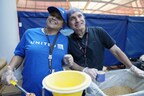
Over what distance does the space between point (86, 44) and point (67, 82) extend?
1.76 feet

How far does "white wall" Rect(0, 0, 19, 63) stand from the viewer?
2.81 m

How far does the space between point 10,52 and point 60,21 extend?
76.6 inches

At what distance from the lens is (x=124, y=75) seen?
62.7 inches

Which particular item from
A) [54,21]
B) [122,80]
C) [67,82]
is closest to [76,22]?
[54,21]

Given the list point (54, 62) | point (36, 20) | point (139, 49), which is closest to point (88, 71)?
point (54, 62)

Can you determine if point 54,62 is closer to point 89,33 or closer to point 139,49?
point 89,33

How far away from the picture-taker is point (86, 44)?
1.45 meters

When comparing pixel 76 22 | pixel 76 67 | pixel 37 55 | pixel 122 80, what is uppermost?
pixel 76 22

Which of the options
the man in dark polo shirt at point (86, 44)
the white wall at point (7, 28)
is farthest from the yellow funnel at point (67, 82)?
the white wall at point (7, 28)

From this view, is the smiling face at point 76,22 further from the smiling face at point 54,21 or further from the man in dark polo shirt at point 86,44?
the smiling face at point 54,21

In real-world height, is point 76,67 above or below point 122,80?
above

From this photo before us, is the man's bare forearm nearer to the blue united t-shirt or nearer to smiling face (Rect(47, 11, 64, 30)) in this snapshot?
the blue united t-shirt

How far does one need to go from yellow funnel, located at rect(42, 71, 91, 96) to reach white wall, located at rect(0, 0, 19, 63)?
217cm

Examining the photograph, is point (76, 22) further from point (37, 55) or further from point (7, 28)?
point (7, 28)
